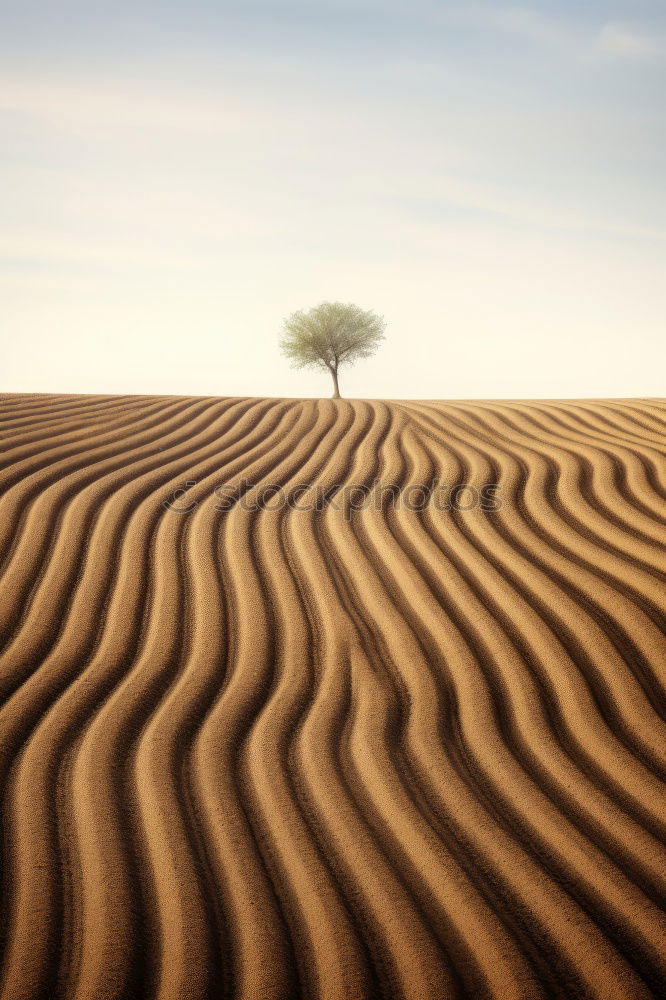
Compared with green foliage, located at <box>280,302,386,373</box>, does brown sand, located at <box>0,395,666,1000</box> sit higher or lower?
lower

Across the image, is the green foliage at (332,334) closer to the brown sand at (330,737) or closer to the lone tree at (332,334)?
the lone tree at (332,334)

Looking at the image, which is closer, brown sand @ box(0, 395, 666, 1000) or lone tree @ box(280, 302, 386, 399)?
brown sand @ box(0, 395, 666, 1000)

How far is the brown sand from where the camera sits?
2.10 m

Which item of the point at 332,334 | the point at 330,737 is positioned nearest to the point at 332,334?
the point at 332,334

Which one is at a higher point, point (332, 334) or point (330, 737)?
point (332, 334)

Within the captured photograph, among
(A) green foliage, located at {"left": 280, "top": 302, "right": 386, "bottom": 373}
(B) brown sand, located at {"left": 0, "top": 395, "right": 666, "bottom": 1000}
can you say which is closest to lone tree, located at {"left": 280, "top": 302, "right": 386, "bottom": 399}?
(A) green foliage, located at {"left": 280, "top": 302, "right": 386, "bottom": 373}

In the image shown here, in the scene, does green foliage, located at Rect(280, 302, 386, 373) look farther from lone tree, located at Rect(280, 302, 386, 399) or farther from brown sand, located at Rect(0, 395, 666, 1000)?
brown sand, located at Rect(0, 395, 666, 1000)

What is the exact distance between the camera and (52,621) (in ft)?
12.5

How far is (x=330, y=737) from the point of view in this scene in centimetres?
304

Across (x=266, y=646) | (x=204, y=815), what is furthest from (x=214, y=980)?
(x=266, y=646)

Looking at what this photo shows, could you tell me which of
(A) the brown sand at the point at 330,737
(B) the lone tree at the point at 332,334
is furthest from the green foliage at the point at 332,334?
(A) the brown sand at the point at 330,737

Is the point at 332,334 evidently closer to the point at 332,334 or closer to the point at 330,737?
the point at 332,334

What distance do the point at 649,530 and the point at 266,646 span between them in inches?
112

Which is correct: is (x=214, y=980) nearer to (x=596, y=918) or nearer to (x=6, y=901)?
(x=6, y=901)
